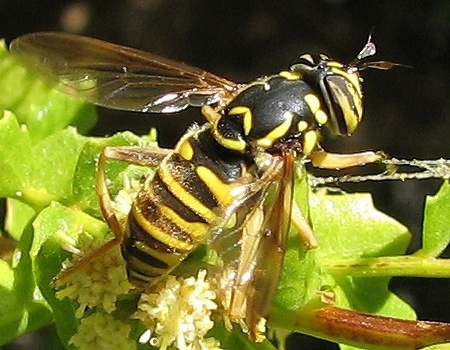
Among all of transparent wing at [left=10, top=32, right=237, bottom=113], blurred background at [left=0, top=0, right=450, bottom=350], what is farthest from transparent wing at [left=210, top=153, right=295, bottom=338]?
blurred background at [left=0, top=0, right=450, bottom=350]

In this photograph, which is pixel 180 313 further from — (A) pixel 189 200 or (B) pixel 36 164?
(B) pixel 36 164

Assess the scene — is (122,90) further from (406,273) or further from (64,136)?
(406,273)

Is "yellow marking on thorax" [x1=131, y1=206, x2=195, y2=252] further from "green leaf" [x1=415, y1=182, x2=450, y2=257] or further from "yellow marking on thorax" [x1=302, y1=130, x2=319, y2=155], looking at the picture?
"green leaf" [x1=415, y1=182, x2=450, y2=257]

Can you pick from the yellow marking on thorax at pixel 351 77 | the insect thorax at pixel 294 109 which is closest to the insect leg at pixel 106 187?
the insect thorax at pixel 294 109

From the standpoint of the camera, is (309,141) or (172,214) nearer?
(172,214)

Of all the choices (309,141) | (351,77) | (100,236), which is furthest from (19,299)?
(351,77)

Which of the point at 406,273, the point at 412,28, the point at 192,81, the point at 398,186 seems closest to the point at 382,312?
the point at 406,273
